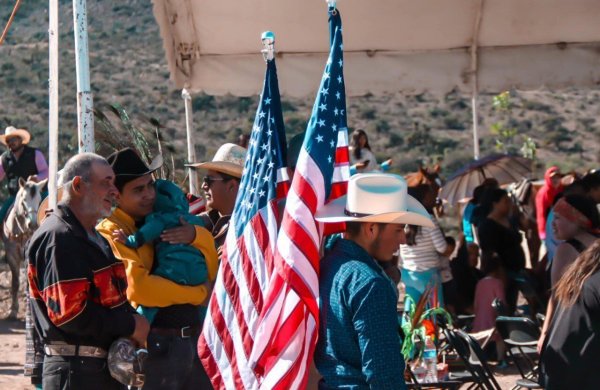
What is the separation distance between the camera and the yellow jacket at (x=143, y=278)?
5664mm

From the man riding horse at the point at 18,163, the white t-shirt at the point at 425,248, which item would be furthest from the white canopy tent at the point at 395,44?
the man riding horse at the point at 18,163

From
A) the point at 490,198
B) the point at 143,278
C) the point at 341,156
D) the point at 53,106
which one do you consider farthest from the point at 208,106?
the point at 341,156

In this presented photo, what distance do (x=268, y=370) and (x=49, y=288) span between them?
1.07 metres

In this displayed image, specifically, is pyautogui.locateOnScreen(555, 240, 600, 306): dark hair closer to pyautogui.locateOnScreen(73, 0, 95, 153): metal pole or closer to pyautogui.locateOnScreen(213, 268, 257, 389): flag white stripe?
pyautogui.locateOnScreen(213, 268, 257, 389): flag white stripe

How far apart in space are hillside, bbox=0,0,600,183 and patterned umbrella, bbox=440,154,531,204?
61.6 ft

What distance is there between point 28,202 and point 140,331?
353 inches

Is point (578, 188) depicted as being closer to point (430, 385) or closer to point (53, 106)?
point (430, 385)

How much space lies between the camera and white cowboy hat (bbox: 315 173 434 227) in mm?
4113

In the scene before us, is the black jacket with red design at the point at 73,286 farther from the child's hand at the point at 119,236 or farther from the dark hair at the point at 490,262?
the dark hair at the point at 490,262

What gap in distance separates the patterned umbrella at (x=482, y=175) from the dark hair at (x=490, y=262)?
2029mm

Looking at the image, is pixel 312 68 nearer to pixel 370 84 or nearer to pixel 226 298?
Answer: pixel 370 84

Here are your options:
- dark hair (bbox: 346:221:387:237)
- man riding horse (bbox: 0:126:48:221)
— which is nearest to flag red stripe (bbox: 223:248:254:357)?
dark hair (bbox: 346:221:387:237)

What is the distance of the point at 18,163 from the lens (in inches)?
575

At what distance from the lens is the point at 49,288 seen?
4770 millimetres
